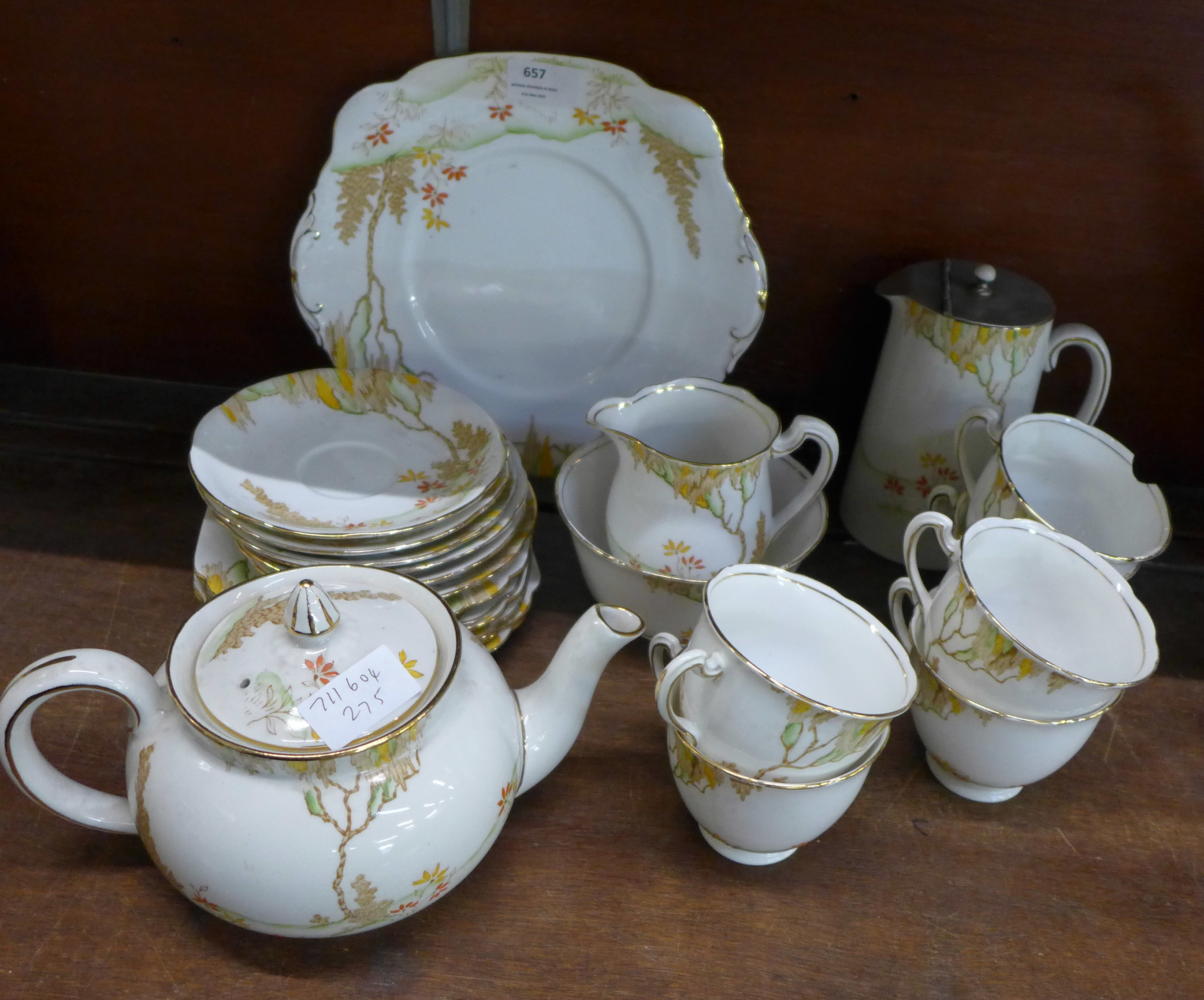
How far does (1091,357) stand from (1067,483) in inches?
4.0

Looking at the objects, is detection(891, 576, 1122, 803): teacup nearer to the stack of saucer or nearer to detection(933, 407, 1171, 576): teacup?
detection(933, 407, 1171, 576): teacup

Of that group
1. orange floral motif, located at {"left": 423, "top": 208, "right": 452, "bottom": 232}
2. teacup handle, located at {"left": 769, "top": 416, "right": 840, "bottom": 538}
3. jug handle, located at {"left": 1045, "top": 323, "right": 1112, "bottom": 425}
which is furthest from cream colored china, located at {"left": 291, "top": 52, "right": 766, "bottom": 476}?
jug handle, located at {"left": 1045, "top": 323, "right": 1112, "bottom": 425}

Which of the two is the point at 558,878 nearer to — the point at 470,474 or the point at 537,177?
the point at 470,474

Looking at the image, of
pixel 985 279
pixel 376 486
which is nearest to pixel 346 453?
pixel 376 486

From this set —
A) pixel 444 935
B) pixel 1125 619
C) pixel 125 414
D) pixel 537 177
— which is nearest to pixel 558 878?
pixel 444 935

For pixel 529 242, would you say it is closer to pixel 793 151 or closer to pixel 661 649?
pixel 793 151

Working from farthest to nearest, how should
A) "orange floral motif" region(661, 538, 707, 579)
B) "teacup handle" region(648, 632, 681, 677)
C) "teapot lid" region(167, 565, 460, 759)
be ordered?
"orange floral motif" region(661, 538, 707, 579) → "teacup handle" region(648, 632, 681, 677) → "teapot lid" region(167, 565, 460, 759)

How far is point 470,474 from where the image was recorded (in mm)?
703

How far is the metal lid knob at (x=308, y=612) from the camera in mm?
481

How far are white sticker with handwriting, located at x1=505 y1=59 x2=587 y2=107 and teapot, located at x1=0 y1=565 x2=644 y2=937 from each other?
40cm

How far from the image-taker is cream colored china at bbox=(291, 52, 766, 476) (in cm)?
73

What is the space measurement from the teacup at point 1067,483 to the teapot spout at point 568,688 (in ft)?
0.99

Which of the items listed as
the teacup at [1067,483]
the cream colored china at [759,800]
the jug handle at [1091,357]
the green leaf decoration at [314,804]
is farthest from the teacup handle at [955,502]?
the green leaf decoration at [314,804]

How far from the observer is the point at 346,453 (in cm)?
74
